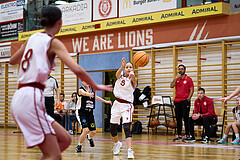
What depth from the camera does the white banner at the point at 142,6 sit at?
1355cm

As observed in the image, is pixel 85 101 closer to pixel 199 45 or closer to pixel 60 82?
pixel 199 45

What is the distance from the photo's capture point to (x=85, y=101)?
817cm

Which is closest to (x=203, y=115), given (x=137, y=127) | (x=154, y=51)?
(x=137, y=127)

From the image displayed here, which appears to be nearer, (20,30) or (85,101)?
(85,101)

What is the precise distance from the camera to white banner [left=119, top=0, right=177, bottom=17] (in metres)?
13.5

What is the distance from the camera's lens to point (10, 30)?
19.5m

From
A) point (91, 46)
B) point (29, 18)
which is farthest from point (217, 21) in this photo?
point (29, 18)

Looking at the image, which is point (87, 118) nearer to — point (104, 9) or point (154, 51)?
point (154, 51)

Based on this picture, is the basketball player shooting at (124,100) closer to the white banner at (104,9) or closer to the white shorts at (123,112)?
the white shorts at (123,112)

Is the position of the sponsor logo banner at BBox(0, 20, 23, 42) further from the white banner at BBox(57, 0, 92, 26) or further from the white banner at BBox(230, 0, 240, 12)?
the white banner at BBox(230, 0, 240, 12)

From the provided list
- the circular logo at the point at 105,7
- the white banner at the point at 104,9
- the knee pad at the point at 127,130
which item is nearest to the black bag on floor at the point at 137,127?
the white banner at the point at 104,9

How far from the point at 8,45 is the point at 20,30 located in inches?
42.7

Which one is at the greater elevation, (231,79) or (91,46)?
(91,46)

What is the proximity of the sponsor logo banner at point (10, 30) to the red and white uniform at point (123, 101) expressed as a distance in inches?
497
